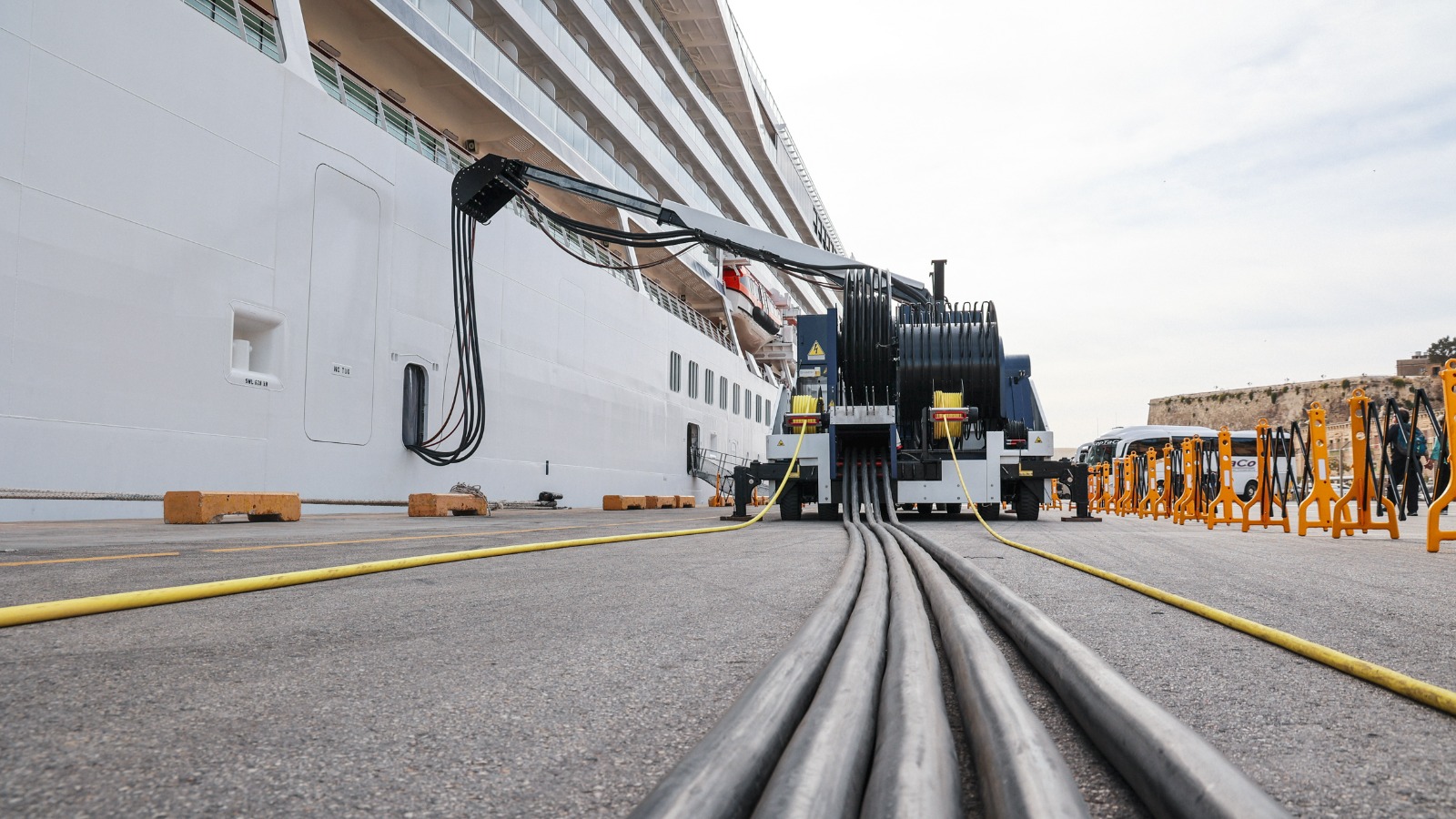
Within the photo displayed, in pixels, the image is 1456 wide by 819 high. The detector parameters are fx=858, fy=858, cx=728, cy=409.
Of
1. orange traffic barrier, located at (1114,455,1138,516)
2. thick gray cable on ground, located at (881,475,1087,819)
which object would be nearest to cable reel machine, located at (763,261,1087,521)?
orange traffic barrier, located at (1114,455,1138,516)

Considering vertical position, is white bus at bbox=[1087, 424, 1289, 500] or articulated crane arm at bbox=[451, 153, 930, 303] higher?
articulated crane arm at bbox=[451, 153, 930, 303]

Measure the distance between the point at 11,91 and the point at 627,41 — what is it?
549 inches

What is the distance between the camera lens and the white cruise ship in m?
7.03

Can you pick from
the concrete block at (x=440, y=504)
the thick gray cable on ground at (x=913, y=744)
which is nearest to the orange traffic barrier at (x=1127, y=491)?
the concrete block at (x=440, y=504)

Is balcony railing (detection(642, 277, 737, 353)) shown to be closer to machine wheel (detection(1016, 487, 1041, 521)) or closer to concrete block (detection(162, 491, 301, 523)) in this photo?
machine wheel (detection(1016, 487, 1041, 521))

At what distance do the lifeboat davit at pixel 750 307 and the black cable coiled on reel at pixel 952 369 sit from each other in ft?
48.3

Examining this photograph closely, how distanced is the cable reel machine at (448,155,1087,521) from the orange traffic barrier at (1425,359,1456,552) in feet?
13.5

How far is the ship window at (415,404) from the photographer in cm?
1125

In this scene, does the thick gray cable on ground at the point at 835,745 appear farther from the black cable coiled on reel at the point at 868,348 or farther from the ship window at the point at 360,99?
the ship window at the point at 360,99

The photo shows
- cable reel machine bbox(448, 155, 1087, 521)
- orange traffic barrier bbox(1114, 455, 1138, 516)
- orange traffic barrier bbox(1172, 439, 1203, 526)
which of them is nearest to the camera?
cable reel machine bbox(448, 155, 1087, 521)

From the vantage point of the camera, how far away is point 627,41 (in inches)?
747

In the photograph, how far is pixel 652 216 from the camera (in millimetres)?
14180

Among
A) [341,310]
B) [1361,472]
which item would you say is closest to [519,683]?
[1361,472]

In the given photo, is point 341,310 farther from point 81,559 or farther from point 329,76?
point 81,559
